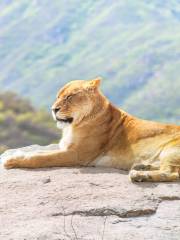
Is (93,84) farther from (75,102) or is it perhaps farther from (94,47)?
(94,47)

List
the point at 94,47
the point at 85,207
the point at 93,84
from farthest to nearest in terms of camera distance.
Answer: the point at 94,47 → the point at 93,84 → the point at 85,207

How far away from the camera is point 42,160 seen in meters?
8.20

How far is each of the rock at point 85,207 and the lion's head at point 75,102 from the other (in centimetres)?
69

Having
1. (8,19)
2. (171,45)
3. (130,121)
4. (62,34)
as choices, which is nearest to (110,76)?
(171,45)

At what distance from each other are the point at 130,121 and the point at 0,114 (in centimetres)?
3626

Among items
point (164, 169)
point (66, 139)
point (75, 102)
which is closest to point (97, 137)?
point (66, 139)

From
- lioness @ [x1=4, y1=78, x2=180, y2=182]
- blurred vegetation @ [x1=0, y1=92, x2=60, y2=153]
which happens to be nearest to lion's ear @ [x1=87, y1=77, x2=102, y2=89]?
lioness @ [x1=4, y1=78, x2=180, y2=182]

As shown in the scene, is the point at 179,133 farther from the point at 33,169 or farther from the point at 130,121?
the point at 33,169

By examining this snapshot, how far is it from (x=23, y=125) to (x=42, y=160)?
1416 inches

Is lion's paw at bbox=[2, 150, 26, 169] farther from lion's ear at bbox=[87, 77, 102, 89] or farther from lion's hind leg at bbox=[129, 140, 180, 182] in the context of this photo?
lion's hind leg at bbox=[129, 140, 180, 182]

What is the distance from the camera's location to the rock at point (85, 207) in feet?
19.9

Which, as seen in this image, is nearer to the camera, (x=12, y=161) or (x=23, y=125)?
(x=12, y=161)

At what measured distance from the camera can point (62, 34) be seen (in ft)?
326

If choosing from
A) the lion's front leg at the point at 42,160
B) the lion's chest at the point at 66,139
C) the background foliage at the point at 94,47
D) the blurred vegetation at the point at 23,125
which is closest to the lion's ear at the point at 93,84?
the lion's chest at the point at 66,139
